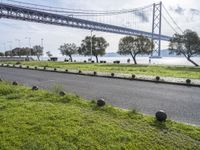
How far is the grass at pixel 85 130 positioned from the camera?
5.12m

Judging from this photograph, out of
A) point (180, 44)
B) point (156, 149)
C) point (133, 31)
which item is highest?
point (133, 31)

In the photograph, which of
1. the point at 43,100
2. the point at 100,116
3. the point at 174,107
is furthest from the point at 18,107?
the point at 174,107

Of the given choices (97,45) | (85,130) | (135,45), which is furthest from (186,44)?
(85,130)

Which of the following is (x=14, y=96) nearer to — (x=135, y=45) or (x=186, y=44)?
(x=186, y=44)

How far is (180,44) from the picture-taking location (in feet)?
125

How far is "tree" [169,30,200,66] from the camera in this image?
37.3 m

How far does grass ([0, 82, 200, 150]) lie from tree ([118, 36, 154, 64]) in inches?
1444

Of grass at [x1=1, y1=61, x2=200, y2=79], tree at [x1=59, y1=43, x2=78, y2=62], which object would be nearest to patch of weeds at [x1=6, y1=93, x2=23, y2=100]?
grass at [x1=1, y1=61, x2=200, y2=79]

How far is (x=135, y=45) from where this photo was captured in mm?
43844

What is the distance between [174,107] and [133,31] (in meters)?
66.0

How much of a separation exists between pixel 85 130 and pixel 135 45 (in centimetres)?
3909

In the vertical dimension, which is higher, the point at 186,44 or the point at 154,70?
the point at 186,44

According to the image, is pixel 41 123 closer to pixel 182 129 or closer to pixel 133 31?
pixel 182 129

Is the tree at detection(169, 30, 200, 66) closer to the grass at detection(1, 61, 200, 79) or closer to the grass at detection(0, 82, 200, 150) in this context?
the grass at detection(1, 61, 200, 79)
